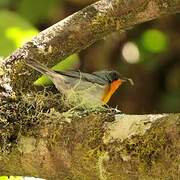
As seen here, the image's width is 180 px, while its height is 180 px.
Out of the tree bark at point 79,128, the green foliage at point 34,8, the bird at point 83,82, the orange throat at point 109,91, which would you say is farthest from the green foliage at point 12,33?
the green foliage at point 34,8

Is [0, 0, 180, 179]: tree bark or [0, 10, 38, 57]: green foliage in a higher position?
[0, 10, 38, 57]: green foliage

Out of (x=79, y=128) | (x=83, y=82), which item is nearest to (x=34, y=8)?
(x=83, y=82)

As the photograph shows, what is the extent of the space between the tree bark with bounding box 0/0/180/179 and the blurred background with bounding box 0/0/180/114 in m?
2.41

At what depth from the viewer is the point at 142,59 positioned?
471 centimetres

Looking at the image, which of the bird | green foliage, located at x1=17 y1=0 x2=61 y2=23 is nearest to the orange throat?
the bird

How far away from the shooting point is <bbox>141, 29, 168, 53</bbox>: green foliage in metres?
4.54

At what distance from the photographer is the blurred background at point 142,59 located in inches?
183

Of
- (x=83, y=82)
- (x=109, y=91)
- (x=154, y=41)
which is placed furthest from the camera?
(x=154, y=41)

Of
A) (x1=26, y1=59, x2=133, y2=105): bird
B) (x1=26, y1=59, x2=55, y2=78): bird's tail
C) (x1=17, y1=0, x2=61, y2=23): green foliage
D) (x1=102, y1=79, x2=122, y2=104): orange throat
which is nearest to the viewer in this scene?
(x1=26, y1=59, x2=55, y2=78): bird's tail

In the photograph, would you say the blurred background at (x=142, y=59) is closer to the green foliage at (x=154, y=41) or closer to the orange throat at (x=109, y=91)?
the green foliage at (x=154, y=41)

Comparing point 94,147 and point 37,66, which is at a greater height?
point 37,66

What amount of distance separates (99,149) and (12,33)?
153cm

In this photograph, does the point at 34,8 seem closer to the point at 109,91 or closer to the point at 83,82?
the point at 109,91

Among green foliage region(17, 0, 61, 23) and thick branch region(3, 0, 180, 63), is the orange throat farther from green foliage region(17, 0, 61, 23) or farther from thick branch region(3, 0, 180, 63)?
green foliage region(17, 0, 61, 23)
